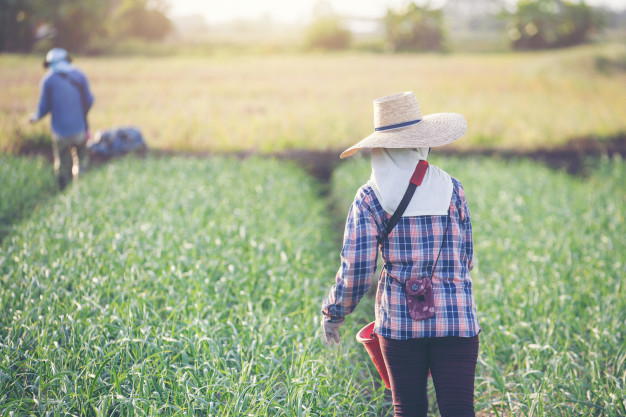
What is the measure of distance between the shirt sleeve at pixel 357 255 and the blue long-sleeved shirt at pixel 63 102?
558cm

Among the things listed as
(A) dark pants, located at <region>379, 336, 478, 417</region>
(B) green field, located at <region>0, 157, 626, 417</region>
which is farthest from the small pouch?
(B) green field, located at <region>0, 157, 626, 417</region>

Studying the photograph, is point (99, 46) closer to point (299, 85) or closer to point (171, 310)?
point (299, 85)

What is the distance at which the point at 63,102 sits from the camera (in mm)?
6348

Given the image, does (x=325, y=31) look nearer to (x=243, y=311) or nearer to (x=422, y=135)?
(x=243, y=311)

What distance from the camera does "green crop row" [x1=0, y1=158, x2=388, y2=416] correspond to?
2.35m

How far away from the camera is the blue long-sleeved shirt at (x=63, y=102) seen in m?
6.28

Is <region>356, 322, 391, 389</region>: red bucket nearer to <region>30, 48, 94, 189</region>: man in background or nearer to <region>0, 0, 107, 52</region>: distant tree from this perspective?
<region>30, 48, 94, 189</region>: man in background

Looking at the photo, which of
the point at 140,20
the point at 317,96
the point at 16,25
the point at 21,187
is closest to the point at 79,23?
the point at 16,25

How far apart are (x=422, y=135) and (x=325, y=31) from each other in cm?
1480

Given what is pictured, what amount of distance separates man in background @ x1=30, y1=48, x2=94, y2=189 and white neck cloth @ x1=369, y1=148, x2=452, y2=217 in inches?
219

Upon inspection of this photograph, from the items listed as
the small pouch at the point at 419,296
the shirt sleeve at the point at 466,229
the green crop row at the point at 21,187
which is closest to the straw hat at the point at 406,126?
the shirt sleeve at the point at 466,229

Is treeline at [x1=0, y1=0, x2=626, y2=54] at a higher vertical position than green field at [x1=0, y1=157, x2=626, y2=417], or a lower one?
higher

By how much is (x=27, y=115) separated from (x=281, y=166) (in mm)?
4744

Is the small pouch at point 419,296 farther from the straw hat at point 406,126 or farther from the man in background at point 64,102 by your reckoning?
the man in background at point 64,102
